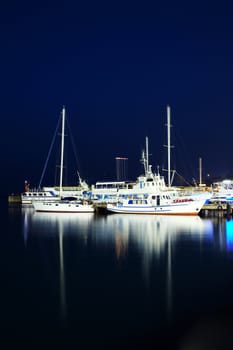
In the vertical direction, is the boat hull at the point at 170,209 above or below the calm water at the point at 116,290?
above

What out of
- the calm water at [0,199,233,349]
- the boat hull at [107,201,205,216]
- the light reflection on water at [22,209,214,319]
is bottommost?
the calm water at [0,199,233,349]

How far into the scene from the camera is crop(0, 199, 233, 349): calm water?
13.3m

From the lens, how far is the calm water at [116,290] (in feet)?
43.5

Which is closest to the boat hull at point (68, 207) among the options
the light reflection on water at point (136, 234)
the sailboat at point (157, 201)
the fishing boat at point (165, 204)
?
the sailboat at point (157, 201)

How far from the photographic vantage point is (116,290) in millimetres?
18438

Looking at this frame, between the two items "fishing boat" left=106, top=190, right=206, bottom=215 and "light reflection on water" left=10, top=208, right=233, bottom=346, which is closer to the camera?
"light reflection on water" left=10, top=208, right=233, bottom=346

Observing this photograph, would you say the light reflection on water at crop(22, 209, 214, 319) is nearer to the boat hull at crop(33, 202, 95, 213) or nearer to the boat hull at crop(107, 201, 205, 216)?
the boat hull at crop(107, 201, 205, 216)

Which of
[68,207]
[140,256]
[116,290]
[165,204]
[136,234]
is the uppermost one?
[165,204]

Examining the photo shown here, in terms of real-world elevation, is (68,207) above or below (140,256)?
above

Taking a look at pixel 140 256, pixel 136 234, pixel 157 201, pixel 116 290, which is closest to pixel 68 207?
pixel 157 201

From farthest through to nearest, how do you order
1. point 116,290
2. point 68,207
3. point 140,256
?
point 68,207 → point 140,256 → point 116,290

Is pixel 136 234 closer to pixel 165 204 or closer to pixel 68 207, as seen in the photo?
pixel 165 204

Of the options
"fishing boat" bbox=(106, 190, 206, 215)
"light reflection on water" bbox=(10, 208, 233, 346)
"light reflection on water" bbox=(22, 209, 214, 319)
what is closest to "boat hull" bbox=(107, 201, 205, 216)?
"fishing boat" bbox=(106, 190, 206, 215)

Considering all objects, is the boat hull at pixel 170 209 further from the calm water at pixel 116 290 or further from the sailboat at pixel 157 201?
the calm water at pixel 116 290
